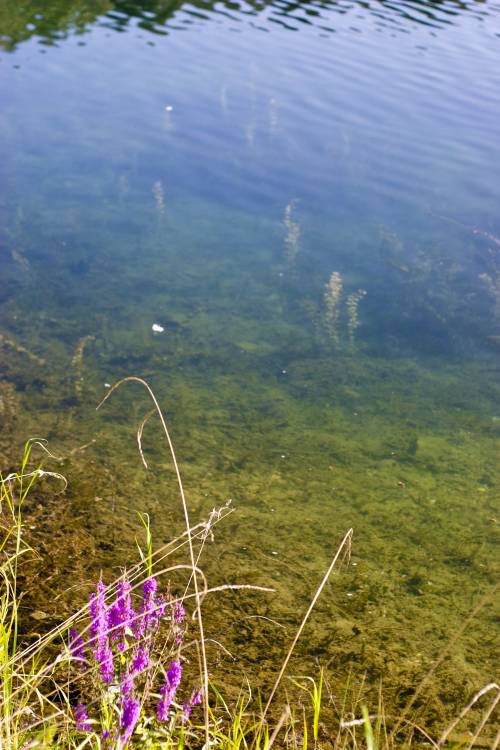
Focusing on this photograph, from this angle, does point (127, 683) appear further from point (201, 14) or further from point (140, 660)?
point (201, 14)

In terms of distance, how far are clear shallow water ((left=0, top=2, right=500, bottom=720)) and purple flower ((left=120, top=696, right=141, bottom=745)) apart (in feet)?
2.47

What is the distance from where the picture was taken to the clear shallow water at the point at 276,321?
9.15 ft

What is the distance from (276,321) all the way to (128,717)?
3.21 m

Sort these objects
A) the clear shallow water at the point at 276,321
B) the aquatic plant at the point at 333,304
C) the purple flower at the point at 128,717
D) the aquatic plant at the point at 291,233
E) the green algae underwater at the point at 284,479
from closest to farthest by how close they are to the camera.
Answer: the purple flower at the point at 128,717
the green algae underwater at the point at 284,479
the clear shallow water at the point at 276,321
the aquatic plant at the point at 333,304
the aquatic plant at the point at 291,233

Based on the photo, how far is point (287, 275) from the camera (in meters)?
5.07

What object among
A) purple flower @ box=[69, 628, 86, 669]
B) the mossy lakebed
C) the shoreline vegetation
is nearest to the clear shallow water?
the mossy lakebed

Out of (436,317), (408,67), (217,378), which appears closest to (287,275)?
(436,317)

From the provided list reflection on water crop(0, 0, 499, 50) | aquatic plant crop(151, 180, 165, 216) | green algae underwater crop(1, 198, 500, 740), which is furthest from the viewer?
reflection on water crop(0, 0, 499, 50)

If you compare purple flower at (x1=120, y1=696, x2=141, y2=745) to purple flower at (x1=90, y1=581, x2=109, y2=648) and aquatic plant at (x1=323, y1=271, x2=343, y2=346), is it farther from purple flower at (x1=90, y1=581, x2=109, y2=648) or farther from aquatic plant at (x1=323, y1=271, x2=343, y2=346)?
aquatic plant at (x1=323, y1=271, x2=343, y2=346)

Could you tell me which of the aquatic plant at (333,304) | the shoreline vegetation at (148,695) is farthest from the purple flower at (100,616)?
the aquatic plant at (333,304)

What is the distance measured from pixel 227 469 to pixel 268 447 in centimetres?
27

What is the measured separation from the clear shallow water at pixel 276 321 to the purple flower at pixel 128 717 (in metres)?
0.75

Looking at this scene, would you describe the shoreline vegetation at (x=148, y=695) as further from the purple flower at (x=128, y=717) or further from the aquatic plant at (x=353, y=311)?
the aquatic plant at (x=353, y=311)

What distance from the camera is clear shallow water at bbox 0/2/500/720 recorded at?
9.15ft
